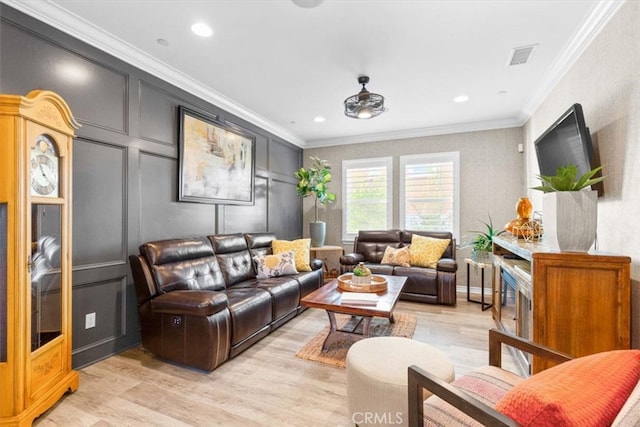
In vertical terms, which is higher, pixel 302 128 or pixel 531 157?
pixel 302 128

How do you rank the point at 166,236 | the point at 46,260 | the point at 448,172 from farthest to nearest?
the point at 448,172
the point at 166,236
the point at 46,260

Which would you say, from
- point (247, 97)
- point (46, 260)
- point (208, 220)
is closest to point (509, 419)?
point (46, 260)

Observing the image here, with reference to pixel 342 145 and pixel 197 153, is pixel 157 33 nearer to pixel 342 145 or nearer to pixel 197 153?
pixel 197 153

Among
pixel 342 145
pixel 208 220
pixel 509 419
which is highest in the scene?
pixel 342 145

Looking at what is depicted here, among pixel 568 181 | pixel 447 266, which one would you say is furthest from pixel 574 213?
pixel 447 266

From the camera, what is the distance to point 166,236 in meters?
2.98

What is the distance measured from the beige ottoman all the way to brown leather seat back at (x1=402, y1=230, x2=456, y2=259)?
3017 millimetres

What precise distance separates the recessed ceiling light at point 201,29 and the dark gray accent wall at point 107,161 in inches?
32.1

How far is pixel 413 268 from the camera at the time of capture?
160 inches

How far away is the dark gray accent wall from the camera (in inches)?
79.6

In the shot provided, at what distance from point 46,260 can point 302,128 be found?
3891 millimetres

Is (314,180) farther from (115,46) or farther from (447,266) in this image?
(115,46)

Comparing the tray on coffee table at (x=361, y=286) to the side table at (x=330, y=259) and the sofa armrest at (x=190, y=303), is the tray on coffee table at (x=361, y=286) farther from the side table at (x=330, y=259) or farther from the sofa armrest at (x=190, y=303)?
the side table at (x=330, y=259)

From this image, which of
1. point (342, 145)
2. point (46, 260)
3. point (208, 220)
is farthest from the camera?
point (342, 145)
